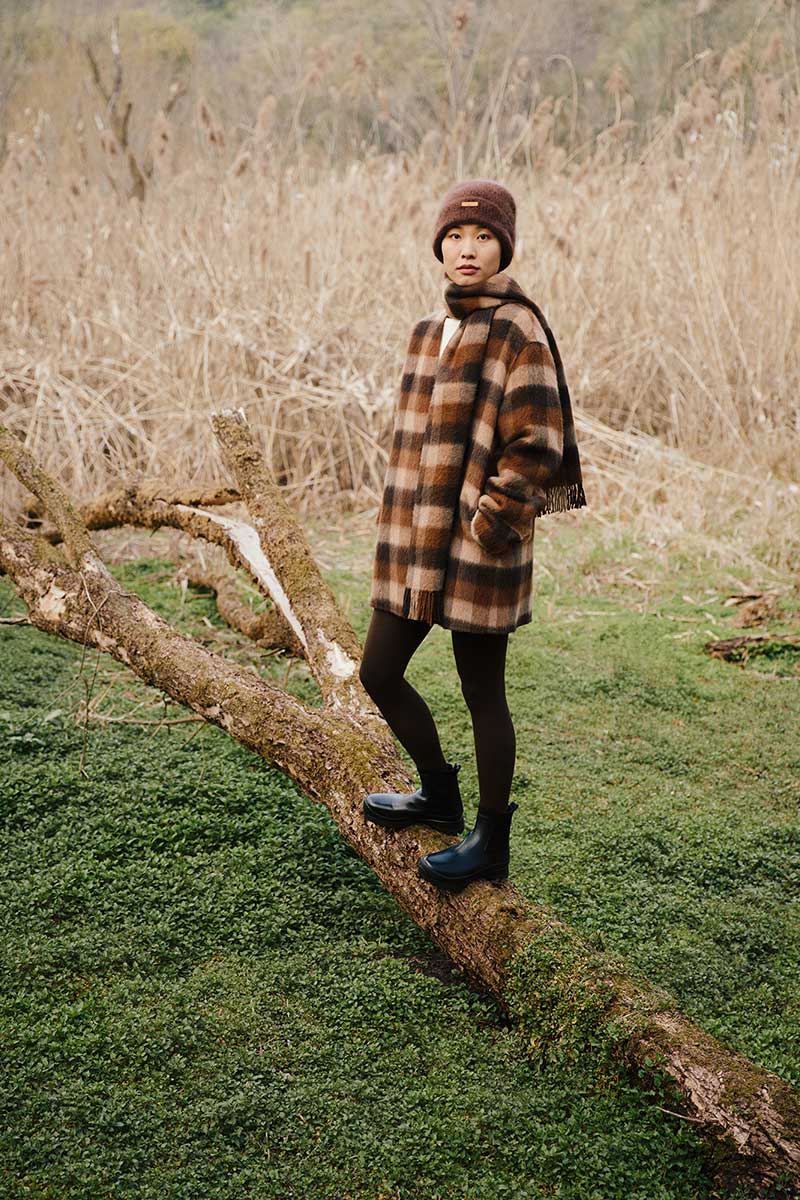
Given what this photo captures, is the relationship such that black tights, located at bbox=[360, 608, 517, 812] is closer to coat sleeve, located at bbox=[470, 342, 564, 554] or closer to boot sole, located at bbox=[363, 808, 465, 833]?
boot sole, located at bbox=[363, 808, 465, 833]

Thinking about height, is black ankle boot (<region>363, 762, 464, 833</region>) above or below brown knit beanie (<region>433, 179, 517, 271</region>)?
below

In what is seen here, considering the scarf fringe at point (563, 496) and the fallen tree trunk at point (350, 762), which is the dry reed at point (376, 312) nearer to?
the fallen tree trunk at point (350, 762)

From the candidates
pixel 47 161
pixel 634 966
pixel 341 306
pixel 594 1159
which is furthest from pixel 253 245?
pixel 594 1159

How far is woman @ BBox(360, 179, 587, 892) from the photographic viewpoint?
203 centimetres

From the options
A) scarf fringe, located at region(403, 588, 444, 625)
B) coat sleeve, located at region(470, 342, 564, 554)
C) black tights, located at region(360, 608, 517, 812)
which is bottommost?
black tights, located at region(360, 608, 517, 812)

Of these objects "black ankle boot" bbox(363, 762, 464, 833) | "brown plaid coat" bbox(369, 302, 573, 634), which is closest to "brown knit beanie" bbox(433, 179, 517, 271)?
"brown plaid coat" bbox(369, 302, 573, 634)

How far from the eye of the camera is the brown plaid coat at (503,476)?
1991 mm

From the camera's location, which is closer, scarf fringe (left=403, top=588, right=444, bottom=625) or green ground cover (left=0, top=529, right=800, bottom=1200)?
green ground cover (left=0, top=529, right=800, bottom=1200)

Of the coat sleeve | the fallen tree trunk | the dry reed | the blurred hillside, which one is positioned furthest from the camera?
the blurred hillside

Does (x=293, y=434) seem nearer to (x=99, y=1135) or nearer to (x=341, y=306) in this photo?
(x=341, y=306)

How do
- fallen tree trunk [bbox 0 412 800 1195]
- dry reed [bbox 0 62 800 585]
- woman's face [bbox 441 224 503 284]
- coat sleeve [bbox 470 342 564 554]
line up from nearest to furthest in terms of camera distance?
fallen tree trunk [bbox 0 412 800 1195], coat sleeve [bbox 470 342 564 554], woman's face [bbox 441 224 503 284], dry reed [bbox 0 62 800 585]

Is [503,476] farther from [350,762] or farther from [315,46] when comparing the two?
[315,46]

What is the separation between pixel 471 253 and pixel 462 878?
4.19 ft

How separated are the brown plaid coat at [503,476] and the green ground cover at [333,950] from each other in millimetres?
861
